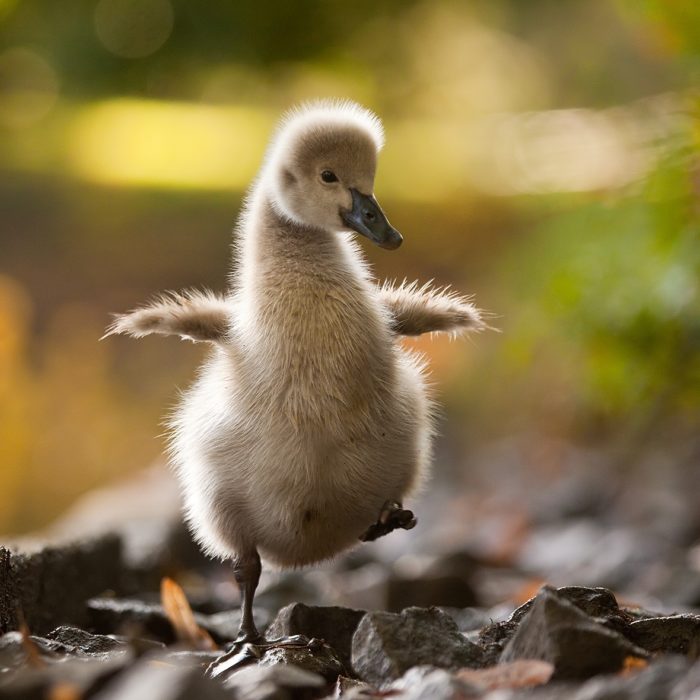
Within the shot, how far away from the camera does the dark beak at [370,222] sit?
2891mm

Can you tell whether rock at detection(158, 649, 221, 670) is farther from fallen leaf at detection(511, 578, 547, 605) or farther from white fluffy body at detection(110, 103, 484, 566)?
fallen leaf at detection(511, 578, 547, 605)

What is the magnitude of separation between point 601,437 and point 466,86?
642 centimetres

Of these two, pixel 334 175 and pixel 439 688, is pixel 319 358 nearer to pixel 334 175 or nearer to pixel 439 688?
pixel 334 175

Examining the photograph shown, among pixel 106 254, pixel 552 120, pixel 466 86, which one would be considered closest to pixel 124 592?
pixel 552 120

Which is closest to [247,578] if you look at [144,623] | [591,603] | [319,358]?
[144,623]

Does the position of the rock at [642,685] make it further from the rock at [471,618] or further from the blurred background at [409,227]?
the blurred background at [409,227]

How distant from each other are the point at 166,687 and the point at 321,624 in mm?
1241

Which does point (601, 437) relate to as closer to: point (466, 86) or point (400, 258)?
point (400, 258)

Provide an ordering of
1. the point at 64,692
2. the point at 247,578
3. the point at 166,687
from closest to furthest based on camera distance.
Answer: the point at 166,687 < the point at 64,692 < the point at 247,578

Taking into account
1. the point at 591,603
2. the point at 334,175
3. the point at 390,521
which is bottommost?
the point at 591,603

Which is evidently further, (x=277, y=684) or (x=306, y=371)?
(x=306, y=371)

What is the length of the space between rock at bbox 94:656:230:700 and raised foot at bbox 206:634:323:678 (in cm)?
63

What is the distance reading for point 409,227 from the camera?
11688 mm

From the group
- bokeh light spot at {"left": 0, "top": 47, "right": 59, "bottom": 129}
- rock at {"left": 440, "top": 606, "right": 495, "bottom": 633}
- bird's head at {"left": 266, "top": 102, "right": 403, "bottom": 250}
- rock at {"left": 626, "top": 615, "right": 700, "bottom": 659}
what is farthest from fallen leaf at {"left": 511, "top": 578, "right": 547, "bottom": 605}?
bokeh light spot at {"left": 0, "top": 47, "right": 59, "bottom": 129}
